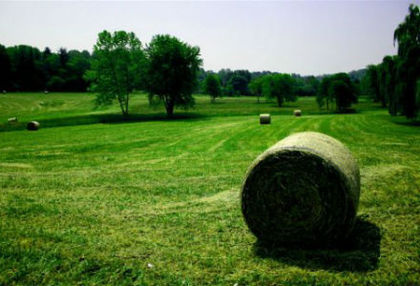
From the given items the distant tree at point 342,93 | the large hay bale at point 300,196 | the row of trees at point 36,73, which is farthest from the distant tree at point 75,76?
the large hay bale at point 300,196

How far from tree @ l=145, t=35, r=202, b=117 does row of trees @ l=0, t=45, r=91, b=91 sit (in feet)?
206

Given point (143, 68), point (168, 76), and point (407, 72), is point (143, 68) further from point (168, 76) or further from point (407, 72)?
point (407, 72)

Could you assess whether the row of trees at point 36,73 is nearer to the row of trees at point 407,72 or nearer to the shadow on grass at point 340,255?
the row of trees at point 407,72

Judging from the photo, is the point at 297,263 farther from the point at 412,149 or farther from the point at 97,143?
the point at 97,143

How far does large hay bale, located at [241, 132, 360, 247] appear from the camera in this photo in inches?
247

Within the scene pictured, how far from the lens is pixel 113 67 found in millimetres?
49719

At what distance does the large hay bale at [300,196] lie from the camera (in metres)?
6.27

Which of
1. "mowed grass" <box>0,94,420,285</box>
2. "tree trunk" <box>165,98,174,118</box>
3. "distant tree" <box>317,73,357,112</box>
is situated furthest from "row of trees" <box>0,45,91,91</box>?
"mowed grass" <box>0,94,420,285</box>

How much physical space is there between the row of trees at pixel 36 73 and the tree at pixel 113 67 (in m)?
57.5

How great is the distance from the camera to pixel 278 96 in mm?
91938

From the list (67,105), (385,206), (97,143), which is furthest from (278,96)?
(385,206)

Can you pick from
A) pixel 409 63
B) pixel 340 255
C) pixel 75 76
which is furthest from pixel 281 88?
pixel 340 255

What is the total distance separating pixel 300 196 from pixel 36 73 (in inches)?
4436

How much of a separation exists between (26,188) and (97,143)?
11.4m
